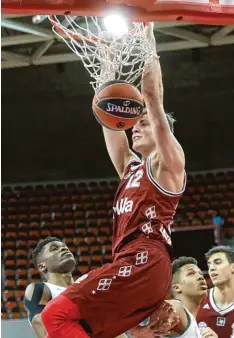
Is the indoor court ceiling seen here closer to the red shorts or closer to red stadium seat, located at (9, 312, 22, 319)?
red stadium seat, located at (9, 312, 22, 319)

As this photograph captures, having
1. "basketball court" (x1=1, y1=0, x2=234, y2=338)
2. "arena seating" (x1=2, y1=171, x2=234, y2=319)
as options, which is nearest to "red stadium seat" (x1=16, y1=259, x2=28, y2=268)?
"arena seating" (x1=2, y1=171, x2=234, y2=319)

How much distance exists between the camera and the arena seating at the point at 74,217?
9.99 m

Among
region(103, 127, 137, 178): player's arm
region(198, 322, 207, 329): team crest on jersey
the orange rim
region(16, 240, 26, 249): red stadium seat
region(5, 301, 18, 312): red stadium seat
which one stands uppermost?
the orange rim

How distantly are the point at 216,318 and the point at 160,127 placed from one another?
2.17 meters

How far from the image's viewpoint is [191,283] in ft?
14.0

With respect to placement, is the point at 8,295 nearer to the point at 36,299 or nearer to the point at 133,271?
the point at 36,299

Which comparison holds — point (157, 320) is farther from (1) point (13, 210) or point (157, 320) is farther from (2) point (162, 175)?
(1) point (13, 210)

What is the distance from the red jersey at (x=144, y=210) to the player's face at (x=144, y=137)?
0.17 m

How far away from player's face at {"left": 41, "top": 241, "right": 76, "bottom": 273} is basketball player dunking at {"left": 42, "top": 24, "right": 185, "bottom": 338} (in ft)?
3.66

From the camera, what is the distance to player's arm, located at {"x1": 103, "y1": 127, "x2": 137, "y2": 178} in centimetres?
353

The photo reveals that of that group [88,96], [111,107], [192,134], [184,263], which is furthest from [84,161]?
[111,107]

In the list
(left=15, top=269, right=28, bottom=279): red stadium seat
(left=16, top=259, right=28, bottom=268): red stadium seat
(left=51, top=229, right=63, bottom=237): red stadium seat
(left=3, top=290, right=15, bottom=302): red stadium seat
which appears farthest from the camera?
(left=51, top=229, right=63, bottom=237): red stadium seat

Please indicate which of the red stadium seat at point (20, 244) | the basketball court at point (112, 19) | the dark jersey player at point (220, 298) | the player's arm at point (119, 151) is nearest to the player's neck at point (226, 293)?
the dark jersey player at point (220, 298)

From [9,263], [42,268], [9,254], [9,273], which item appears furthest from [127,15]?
[9,254]
